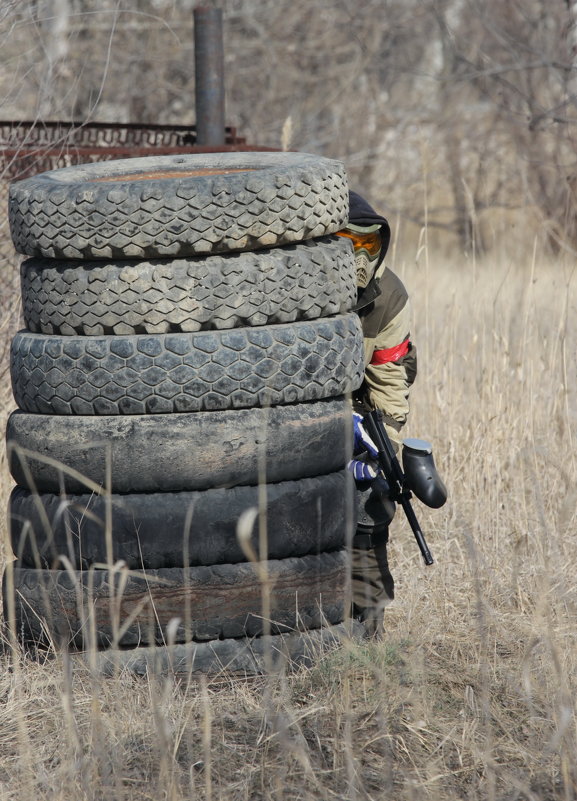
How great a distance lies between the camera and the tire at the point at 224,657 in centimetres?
284

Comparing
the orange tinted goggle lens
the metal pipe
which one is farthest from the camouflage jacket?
the metal pipe

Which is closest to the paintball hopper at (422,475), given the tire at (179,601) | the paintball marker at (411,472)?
the paintball marker at (411,472)

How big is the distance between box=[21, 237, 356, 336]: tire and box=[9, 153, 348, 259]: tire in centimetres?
4

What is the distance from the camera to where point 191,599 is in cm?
282

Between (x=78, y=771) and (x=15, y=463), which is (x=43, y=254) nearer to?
(x=15, y=463)

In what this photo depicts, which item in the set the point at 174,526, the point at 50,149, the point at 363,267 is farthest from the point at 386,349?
the point at 50,149

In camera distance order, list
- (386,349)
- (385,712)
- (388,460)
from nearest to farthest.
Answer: (385,712) < (388,460) < (386,349)

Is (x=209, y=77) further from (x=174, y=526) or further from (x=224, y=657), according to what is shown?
(x=224, y=657)

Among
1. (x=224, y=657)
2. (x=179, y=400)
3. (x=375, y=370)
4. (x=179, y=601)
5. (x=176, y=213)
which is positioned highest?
(x=176, y=213)

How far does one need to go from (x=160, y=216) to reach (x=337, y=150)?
10.2 metres

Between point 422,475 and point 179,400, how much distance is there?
2.83 ft

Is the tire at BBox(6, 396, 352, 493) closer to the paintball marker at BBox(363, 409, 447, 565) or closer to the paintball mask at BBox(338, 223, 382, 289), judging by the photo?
the paintball marker at BBox(363, 409, 447, 565)

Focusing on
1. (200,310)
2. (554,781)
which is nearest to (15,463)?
(200,310)

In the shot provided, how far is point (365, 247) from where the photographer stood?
3434 mm
